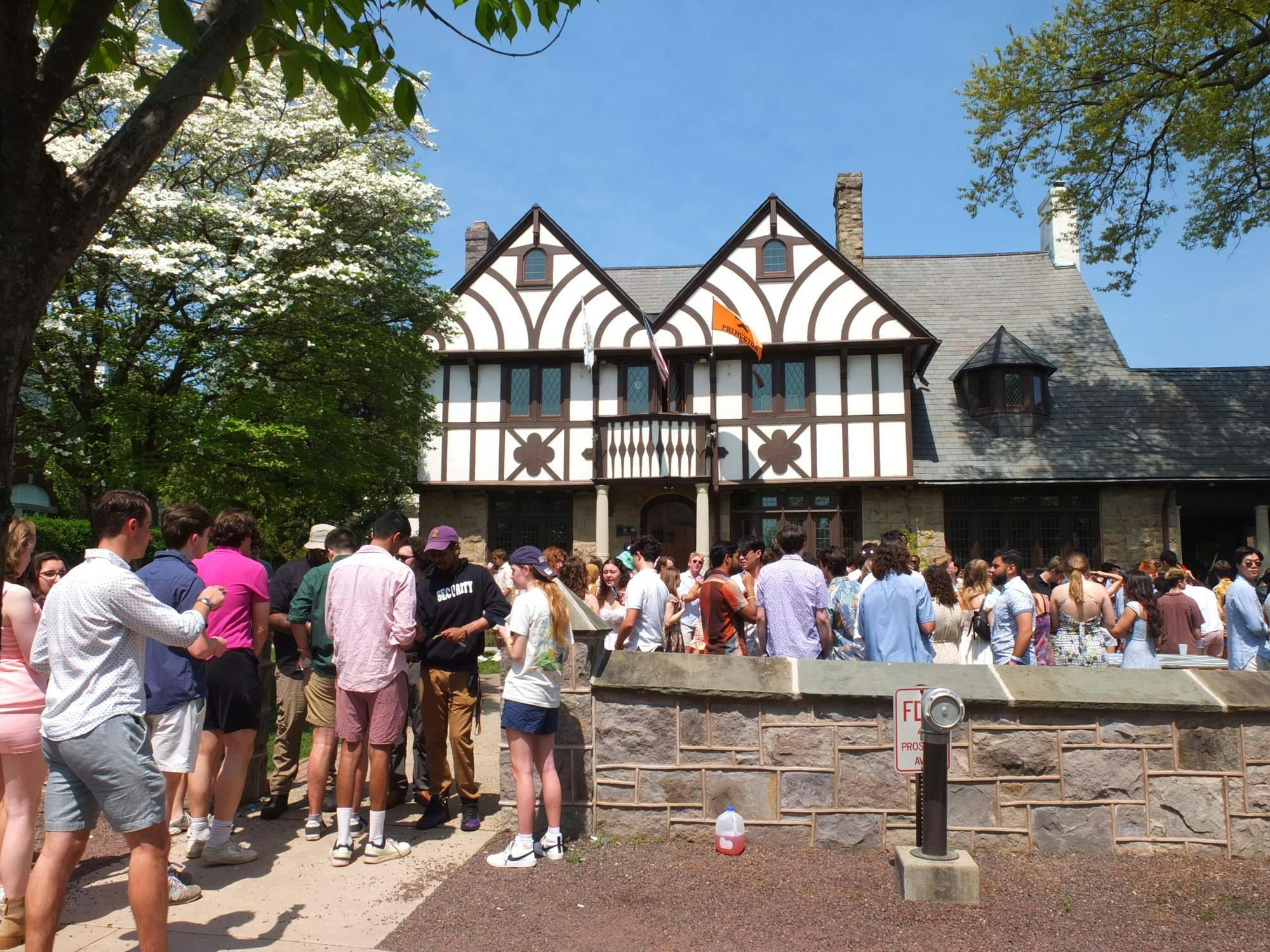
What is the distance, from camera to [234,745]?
5.06m

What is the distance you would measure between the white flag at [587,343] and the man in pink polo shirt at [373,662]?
1350cm

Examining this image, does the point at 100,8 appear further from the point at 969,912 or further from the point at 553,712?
the point at 969,912

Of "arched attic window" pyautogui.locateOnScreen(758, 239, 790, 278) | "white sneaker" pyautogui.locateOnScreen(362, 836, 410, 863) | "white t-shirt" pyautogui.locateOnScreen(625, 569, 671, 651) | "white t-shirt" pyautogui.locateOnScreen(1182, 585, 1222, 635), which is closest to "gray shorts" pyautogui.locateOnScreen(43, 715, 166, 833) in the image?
"white sneaker" pyautogui.locateOnScreen(362, 836, 410, 863)

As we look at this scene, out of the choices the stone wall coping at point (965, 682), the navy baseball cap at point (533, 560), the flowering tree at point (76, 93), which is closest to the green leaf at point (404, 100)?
the flowering tree at point (76, 93)

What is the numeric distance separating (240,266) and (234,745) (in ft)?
34.5

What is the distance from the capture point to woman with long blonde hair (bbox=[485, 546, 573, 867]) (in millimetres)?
4949

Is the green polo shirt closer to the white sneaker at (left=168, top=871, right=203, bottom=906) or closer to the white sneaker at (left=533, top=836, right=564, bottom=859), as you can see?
the white sneaker at (left=168, top=871, right=203, bottom=906)

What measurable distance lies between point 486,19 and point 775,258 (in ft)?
52.8

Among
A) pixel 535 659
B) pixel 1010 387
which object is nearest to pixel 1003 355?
pixel 1010 387

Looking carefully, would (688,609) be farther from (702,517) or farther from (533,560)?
(702,517)

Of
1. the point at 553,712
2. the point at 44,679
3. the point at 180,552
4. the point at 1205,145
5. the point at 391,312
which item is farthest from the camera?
the point at 391,312

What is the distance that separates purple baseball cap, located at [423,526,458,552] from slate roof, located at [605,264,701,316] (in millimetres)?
16492

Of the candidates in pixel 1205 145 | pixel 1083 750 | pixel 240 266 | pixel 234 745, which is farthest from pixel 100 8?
pixel 1205 145

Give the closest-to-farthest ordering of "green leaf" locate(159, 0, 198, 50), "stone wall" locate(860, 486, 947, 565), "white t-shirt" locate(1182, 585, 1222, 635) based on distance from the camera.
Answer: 1. "green leaf" locate(159, 0, 198, 50)
2. "white t-shirt" locate(1182, 585, 1222, 635)
3. "stone wall" locate(860, 486, 947, 565)
